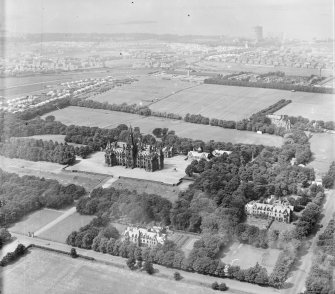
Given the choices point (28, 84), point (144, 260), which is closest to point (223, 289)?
point (144, 260)

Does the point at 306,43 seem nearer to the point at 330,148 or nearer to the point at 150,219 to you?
the point at 330,148

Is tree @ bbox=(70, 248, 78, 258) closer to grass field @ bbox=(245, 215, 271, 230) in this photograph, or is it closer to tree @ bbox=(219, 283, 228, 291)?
tree @ bbox=(219, 283, 228, 291)

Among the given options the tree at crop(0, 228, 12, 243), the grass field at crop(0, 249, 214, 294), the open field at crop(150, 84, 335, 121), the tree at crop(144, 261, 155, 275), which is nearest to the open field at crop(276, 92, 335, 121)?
the open field at crop(150, 84, 335, 121)

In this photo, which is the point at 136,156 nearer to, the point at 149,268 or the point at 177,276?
the point at 149,268

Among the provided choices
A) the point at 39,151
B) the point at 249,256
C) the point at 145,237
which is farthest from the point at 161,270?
the point at 39,151

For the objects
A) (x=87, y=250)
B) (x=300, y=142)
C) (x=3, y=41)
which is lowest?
(x=87, y=250)

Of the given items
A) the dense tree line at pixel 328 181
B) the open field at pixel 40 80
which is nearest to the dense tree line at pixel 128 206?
the dense tree line at pixel 328 181

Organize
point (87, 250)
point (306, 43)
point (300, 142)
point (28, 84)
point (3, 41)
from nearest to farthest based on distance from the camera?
point (87, 250) → point (300, 142) → point (3, 41) → point (28, 84) → point (306, 43)
